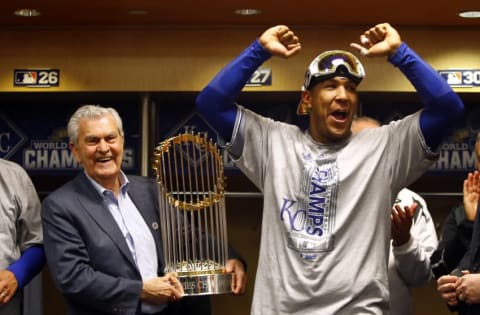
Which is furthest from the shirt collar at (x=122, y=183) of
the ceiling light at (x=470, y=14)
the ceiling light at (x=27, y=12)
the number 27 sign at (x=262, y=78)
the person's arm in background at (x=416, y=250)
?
the ceiling light at (x=470, y=14)

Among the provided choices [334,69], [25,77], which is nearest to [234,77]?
[334,69]

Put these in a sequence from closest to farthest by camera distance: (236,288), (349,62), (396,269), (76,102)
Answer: (349,62), (236,288), (396,269), (76,102)

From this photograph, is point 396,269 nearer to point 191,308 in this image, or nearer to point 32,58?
point 191,308

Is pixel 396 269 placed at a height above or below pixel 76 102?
below

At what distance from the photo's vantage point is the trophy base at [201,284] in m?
3.07

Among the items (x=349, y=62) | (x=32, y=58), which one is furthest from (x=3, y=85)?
(x=349, y=62)

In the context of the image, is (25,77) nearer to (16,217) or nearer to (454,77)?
(16,217)

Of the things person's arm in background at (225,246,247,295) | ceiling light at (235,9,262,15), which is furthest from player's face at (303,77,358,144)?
ceiling light at (235,9,262,15)

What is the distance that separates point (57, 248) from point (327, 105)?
3.48 feet

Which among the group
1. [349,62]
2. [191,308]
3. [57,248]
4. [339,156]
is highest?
[349,62]

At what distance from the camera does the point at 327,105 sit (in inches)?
112

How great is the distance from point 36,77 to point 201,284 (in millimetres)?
2905

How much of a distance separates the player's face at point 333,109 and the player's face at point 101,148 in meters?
0.80

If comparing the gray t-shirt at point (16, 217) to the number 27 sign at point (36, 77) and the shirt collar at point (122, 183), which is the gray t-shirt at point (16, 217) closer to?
the shirt collar at point (122, 183)
